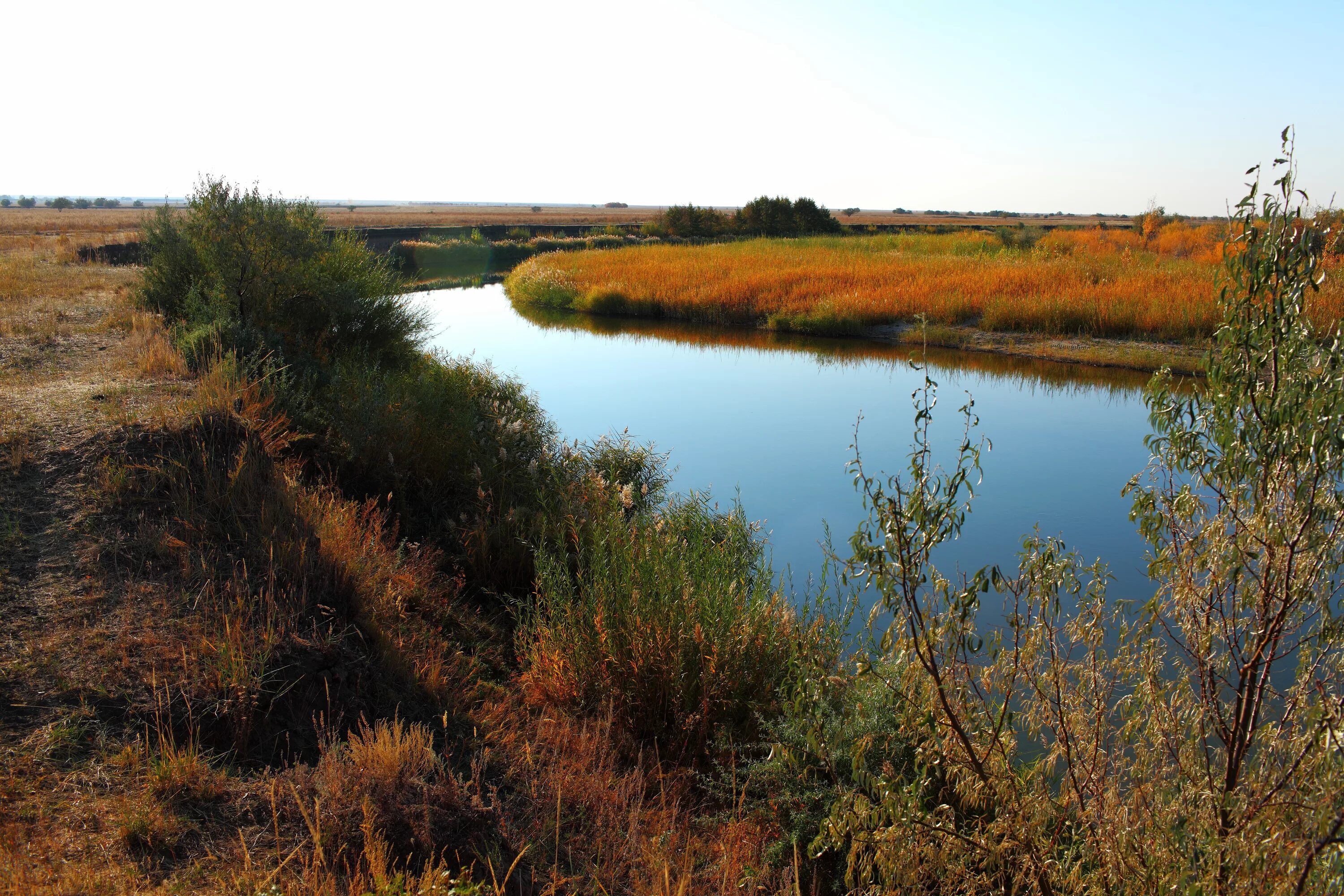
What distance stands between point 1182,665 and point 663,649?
2.47m

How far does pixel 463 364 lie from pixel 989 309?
477 inches

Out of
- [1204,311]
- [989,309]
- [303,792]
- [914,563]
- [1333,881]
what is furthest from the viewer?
[989,309]

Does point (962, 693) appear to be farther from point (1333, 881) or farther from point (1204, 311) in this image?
point (1204, 311)

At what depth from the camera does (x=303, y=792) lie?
3180mm

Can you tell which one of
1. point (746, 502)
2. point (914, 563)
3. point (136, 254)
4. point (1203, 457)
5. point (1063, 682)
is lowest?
point (746, 502)

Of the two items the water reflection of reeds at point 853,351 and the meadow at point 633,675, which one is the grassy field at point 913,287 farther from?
the meadow at point 633,675

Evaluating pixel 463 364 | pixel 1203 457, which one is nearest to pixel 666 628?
pixel 1203 457

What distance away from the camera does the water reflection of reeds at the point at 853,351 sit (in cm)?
1436

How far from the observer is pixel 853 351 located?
17.7 m

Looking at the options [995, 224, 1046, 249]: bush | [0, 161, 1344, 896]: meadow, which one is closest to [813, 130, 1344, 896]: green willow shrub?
[0, 161, 1344, 896]: meadow

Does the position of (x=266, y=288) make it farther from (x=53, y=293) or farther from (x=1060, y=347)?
(x=1060, y=347)

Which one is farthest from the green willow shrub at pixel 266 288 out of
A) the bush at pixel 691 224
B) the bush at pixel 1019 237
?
the bush at pixel 691 224

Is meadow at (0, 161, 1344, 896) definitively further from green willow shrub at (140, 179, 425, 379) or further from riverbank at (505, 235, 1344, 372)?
riverbank at (505, 235, 1344, 372)

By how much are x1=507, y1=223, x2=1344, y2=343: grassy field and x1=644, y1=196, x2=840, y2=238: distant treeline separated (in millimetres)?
14263
